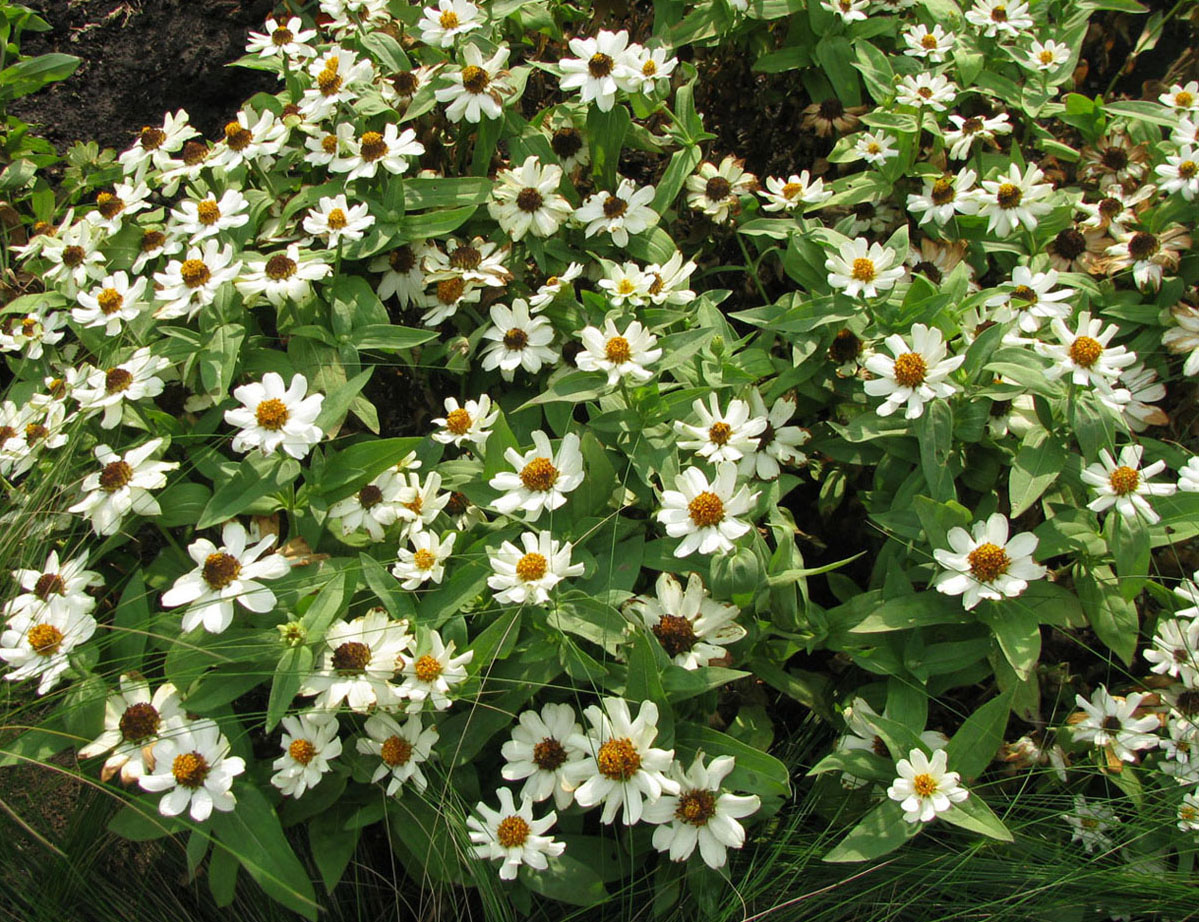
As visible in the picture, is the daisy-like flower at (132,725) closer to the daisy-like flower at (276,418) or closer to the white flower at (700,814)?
the daisy-like flower at (276,418)

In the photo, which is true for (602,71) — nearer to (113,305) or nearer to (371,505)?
(371,505)

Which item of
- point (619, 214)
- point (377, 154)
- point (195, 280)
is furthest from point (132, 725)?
point (619, 214)

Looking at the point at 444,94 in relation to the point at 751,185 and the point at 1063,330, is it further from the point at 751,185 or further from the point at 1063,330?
the point at 1063,330

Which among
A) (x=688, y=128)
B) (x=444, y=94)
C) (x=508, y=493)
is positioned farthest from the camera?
(x=688, y=128)

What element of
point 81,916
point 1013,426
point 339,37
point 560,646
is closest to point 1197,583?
point 1013,426

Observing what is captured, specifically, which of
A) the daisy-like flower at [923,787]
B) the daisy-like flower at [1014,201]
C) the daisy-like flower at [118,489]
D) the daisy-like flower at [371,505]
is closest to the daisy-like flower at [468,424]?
the daisy-like flower at [371,505]

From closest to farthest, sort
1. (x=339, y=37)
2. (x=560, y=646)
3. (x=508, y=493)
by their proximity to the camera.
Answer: (x=560, y=646) → (x=508, y=493) → (x=339, y=37)

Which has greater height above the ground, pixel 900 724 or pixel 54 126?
pixel 54 126
